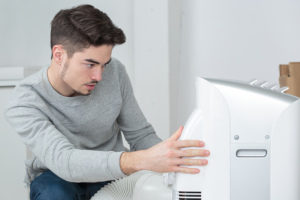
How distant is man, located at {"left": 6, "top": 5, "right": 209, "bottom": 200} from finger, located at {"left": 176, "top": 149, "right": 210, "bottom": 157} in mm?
152

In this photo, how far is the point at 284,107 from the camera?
0.95 m

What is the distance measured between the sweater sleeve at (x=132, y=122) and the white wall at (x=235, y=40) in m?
0.70

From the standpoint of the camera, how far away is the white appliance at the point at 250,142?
0.95 m

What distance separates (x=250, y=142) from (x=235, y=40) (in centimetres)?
158

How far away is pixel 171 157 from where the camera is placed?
3.42ft

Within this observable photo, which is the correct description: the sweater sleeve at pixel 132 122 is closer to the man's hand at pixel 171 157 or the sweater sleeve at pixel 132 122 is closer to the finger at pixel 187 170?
the man's hand at pixel 171 157

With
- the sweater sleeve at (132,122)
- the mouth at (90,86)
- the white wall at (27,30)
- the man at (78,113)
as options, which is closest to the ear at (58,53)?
the man at (78,113)

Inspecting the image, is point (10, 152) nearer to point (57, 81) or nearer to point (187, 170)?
point (57, 81)

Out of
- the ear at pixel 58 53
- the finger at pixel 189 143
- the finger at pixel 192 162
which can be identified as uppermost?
the ear at pixel 58 53

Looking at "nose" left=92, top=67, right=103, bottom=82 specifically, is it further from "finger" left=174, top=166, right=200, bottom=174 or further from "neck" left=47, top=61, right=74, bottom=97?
"finger" left=174, top=166, right=200, bottom=174

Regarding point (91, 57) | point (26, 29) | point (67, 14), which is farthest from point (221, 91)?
point (26, 29)

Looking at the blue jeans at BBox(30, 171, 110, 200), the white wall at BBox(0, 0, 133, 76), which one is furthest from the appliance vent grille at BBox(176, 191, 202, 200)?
the white wall at BBox(0, 0, 133, 76)

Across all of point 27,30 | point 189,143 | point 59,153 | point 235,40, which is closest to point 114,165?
point 59,153

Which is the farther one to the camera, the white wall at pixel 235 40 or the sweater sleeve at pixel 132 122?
the white wall at pixel 235 40
